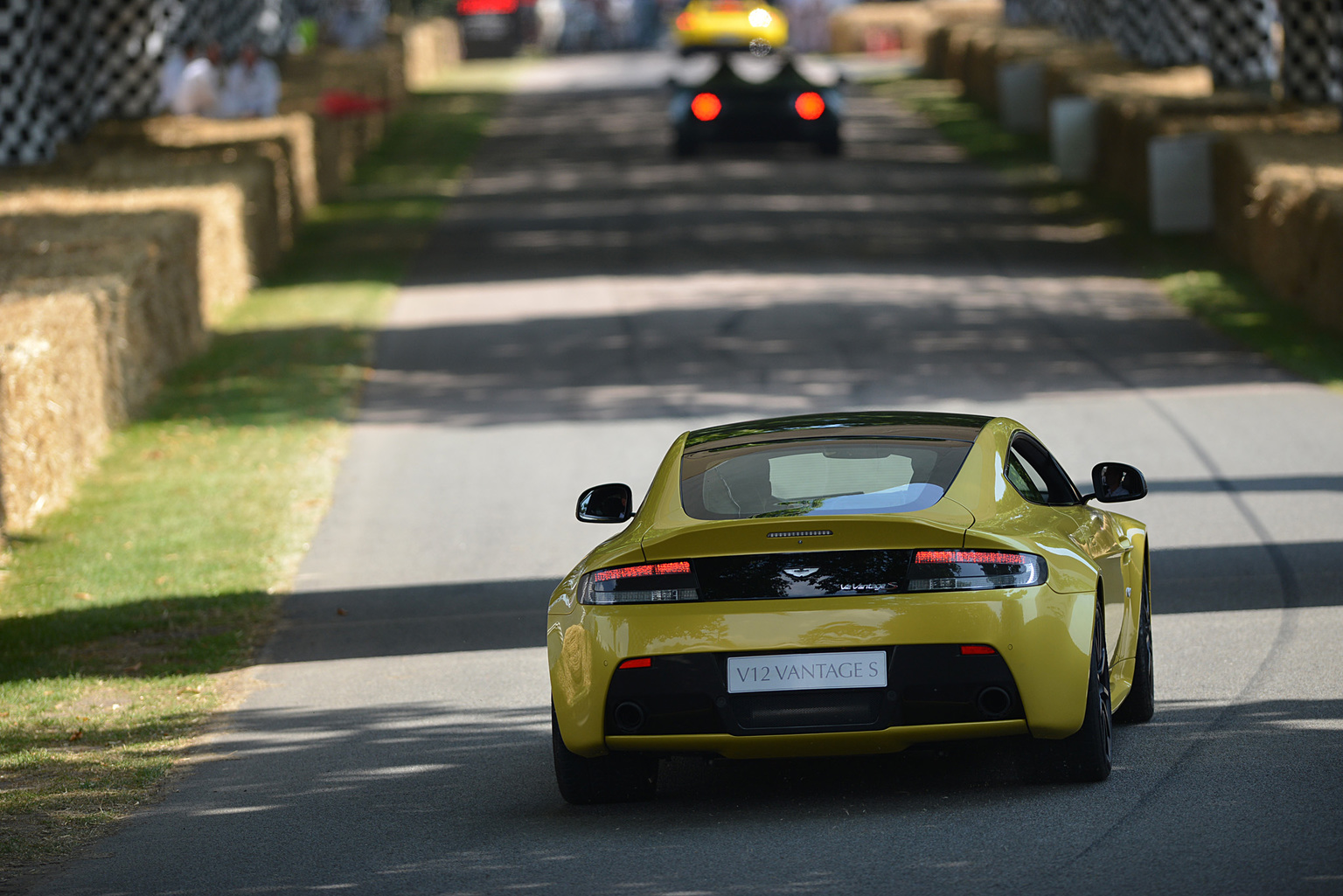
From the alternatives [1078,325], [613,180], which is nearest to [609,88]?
[613,180]

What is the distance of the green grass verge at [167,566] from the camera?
7.79 m

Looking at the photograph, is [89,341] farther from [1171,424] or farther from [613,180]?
[613,180]

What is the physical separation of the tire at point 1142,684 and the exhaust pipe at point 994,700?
4.68 feet

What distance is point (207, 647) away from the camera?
385 inches

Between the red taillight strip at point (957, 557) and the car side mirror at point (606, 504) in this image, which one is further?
the car side mirror at point (606, 504)

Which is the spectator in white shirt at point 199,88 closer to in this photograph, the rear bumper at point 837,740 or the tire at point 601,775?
the tire at point 601,775

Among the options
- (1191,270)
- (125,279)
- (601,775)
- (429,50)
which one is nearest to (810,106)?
(1191,270)

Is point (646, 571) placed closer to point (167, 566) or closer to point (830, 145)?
point (167, 566)

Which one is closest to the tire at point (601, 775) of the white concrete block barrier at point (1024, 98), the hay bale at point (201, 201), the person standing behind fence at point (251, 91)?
the hay bale at point (201, 201)

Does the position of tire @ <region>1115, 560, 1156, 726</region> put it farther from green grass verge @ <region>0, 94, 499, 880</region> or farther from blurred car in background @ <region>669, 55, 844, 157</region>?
blurred car in background @ <region>669, 55, 844, 157</region>

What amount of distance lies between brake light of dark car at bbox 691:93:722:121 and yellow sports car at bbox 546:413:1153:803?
2615cm

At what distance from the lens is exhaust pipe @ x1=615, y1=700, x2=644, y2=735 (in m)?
6.29

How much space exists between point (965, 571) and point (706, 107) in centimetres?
2692

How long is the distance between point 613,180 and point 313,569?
21.7m
